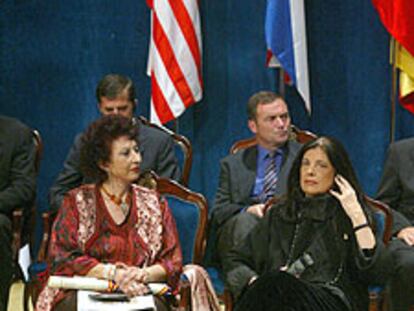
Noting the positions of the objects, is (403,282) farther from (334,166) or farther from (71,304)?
(71,304)

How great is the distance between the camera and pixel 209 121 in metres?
7.49

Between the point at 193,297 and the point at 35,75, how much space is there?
2.98 m

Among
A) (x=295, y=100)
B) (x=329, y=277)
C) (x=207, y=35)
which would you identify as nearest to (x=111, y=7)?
(x=207, y=35)

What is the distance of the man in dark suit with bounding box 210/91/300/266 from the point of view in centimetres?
615

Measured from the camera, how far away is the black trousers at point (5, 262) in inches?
226

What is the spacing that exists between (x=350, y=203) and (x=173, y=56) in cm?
250

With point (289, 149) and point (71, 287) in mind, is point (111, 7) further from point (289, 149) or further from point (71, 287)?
point (71, 287)

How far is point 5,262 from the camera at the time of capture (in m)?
5.77

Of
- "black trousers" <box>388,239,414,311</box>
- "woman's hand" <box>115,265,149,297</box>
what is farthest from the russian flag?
"woman's hand" <box>115,265,149,297</box>

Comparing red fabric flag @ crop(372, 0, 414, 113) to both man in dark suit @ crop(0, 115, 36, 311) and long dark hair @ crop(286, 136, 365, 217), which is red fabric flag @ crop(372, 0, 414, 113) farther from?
man in dark suit @ crop(0, 115, 36, 311)

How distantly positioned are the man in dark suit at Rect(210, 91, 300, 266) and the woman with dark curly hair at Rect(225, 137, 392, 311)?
92 centimetres

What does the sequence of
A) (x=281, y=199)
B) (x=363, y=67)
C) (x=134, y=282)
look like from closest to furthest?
1. (x=134, y=282)
2. (x=281, y=199)
3. (x=363, y=67)

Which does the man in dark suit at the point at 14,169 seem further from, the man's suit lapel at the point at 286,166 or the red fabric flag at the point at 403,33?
the red fabric flag at the point at 403,33

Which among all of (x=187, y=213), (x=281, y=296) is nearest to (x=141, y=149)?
(x=187, y=213)
